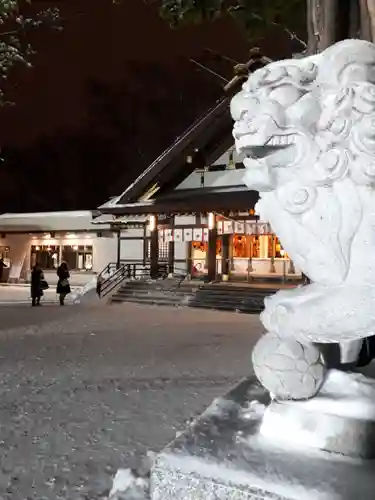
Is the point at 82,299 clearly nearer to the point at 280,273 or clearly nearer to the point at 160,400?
the point at 280,273

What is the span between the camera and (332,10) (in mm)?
3578

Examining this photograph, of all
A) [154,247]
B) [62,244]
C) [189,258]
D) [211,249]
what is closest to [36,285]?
[154,247]

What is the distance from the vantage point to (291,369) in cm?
175

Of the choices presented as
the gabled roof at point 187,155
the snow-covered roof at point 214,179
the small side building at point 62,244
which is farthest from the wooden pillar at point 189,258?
the gabled roof at point 187,155

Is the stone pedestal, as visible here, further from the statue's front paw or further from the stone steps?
the stone steps

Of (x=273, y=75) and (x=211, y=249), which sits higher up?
(x=273, y=75)

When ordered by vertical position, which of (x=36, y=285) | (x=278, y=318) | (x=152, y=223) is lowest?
(x=36, y=285)

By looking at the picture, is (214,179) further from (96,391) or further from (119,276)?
(96,391)

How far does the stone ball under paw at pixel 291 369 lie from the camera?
1.75m

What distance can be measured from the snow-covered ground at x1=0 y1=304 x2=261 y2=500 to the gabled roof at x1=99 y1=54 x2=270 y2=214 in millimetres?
7881

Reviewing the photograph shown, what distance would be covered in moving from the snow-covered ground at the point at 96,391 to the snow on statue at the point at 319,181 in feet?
6.08

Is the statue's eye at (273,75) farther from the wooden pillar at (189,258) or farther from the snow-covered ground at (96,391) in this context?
the wooden pillar at (189,258)

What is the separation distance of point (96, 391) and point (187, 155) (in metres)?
14.8

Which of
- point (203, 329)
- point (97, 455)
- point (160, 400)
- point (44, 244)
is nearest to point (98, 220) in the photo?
point (44, 244)
